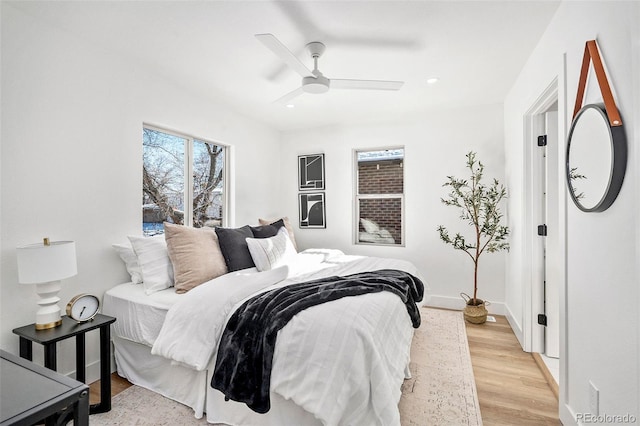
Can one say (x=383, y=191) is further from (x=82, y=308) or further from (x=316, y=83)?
(x=82, y=308)

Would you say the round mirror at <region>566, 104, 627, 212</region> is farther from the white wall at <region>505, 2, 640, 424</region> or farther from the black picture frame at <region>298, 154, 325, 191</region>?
the black picture frame at <region>298, 154, 325, 191</region>

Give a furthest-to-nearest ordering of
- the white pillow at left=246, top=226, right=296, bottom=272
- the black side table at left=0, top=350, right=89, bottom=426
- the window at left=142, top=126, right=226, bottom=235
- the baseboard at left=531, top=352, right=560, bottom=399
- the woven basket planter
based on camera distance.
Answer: the woven basket planter
the window at left=142, top=126, right=226, bottom=235
the white pillow at left=246, top=226, right=296, bottom=272
the baseboard at left=531, top=352, right=560, bottom=399
the black side table at left=0, top=350, right=89, bottom=426

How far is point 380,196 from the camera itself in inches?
178

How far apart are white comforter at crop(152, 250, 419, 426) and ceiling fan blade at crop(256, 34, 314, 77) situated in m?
1.55

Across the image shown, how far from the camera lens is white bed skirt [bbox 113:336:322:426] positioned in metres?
1.71

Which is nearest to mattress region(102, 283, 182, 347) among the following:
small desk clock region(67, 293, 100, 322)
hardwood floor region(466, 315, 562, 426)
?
small desk clock region(67, 293, 100, 322)

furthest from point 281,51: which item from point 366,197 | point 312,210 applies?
point 312,210

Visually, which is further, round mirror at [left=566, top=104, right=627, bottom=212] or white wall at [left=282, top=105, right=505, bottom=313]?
white wall at [left=282, top=105, right=505, bottom=313]

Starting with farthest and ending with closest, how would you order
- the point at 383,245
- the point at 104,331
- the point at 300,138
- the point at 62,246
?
the point at 300,138 < the point at 383,245 < the point at 104,331 < the point at 62,246

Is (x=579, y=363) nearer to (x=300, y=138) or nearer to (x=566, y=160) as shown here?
(x=566, y=160)

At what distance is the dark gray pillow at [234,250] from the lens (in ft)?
9.11

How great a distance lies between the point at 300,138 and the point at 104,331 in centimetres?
360

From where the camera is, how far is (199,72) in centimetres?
288

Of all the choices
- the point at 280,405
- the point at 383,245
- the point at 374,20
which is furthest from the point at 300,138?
the point at 280,405
